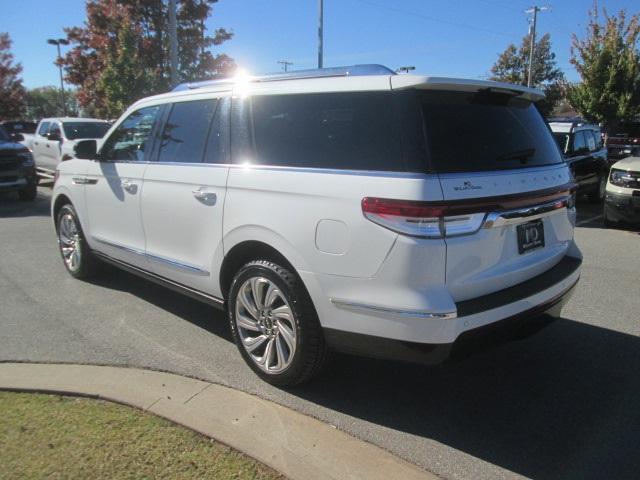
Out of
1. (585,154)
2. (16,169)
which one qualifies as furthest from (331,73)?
(16,169)

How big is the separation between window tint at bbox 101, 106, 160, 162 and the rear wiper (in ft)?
9.24

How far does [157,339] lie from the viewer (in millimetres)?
4207

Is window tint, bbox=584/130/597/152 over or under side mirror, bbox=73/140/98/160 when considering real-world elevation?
over

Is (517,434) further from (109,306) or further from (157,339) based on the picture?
(109,306)

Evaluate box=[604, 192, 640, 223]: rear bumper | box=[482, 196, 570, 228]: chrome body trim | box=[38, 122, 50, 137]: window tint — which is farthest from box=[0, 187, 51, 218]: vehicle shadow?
box=[604, 192, 640, 223]: rear bumper

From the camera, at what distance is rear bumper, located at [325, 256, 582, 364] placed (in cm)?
268

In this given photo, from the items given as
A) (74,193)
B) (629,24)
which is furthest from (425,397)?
(629,24)

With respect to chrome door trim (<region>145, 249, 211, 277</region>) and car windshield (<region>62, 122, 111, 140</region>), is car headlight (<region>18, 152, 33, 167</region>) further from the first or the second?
chrome door trim (<region>145, 249, 211, 277</region>)

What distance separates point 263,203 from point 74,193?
10.2 feet

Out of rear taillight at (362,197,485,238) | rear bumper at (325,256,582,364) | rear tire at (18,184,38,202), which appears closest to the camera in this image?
rear taillight at (362,197,485,238)

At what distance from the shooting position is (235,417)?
3.05 m

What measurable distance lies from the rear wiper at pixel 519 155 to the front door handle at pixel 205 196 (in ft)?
5.98

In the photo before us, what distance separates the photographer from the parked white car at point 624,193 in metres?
8.34

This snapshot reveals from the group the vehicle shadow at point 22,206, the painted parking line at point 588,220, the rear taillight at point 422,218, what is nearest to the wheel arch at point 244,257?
the rear taillight at point 422,218
